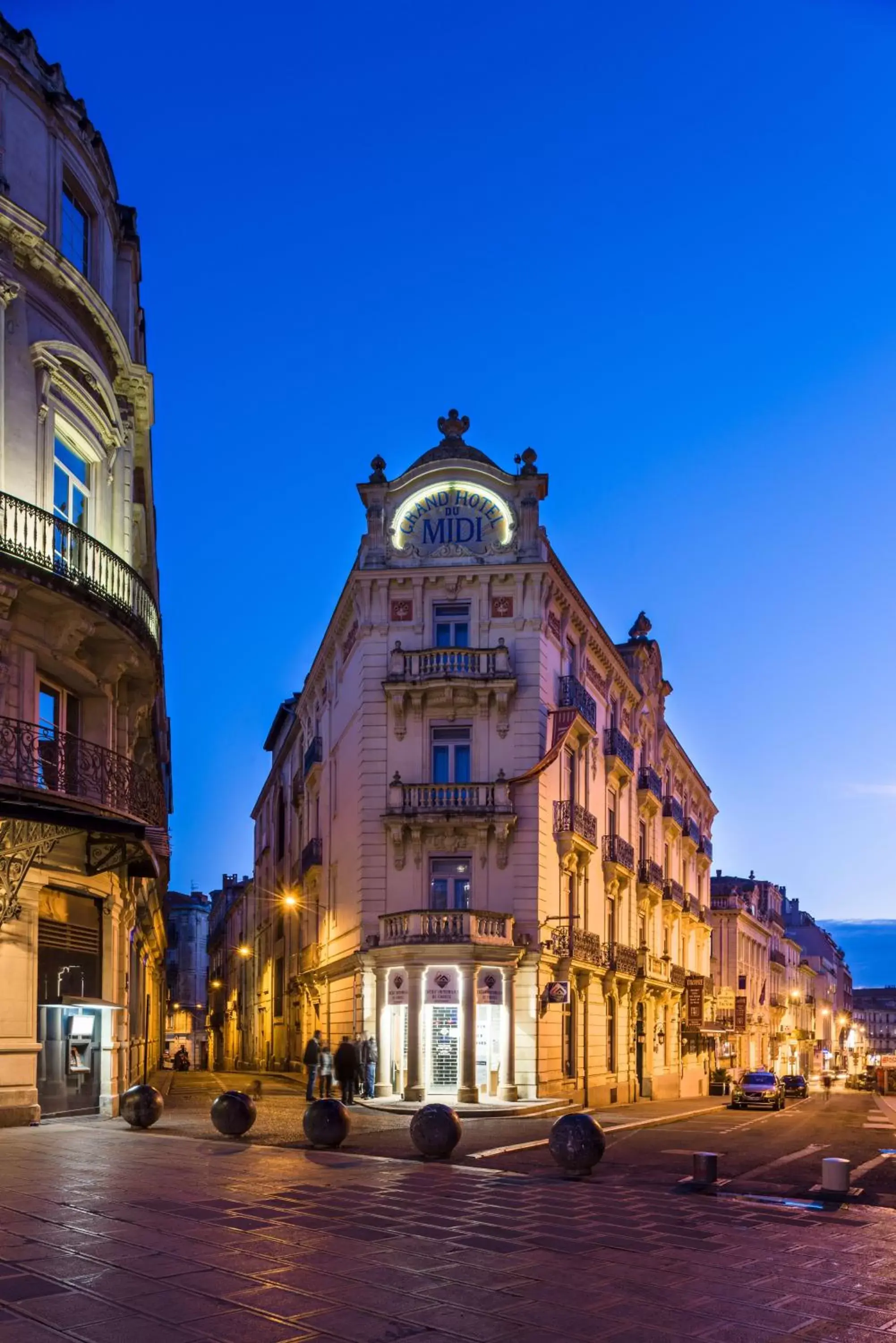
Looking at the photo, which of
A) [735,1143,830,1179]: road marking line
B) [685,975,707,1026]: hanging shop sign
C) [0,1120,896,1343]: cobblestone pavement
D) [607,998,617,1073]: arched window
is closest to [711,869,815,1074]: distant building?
[685,975,707,1026]: hanging shop sign

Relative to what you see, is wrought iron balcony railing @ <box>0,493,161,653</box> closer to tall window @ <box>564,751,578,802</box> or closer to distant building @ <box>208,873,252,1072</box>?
tall window @ <box>564,751,578,802</box>

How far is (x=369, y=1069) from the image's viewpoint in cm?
3359

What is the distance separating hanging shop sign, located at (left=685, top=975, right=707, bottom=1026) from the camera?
5809 centimetres

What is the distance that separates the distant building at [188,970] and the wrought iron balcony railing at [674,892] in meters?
59.5

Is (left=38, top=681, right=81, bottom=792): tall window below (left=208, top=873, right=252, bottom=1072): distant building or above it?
above

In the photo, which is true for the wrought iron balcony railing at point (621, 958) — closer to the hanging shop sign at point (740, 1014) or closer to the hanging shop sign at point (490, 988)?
the hanging shop sign at point (490, 988)

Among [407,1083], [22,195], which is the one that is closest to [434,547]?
[407,1083]

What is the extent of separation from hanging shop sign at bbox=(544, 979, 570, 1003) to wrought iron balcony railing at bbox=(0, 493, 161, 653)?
1528 centimetres

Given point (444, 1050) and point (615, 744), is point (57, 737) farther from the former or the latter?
point (615, 744)

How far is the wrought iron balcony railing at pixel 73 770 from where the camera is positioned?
18.4 meters

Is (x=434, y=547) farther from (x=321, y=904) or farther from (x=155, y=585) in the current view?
(x=321, y=904)

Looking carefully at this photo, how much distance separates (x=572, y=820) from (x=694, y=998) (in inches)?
1000

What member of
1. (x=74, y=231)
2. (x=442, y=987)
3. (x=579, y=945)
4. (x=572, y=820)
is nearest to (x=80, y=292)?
(x=74, y=231)

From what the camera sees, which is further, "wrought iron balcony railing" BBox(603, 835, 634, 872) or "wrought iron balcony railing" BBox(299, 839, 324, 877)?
"wrought iron balcony railing" BBox(299, 839, 324, 877)
